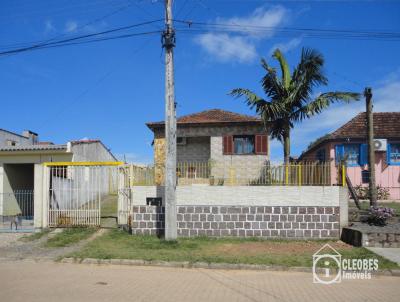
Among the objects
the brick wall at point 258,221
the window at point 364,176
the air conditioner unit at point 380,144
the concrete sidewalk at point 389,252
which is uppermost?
the air conditioner unit at point 380,144

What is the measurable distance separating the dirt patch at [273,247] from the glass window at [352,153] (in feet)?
41.9

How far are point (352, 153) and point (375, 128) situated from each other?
202 centimetres

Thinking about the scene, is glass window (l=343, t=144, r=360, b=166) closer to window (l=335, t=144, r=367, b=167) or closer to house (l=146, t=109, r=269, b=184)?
window (l=335, t=144, r=367, b=167)

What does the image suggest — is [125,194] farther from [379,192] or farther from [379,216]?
[379,192]

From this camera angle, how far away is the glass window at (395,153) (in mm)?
23734

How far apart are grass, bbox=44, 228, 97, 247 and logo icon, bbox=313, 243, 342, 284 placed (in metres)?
7.29

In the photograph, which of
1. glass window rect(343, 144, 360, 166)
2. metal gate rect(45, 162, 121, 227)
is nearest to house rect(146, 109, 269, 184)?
glass window rect(343, 144, 360, 166)

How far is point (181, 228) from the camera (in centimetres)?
1327

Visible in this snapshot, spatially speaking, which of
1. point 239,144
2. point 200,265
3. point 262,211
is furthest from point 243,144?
point 200,265

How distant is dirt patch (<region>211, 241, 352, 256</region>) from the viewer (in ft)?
35.9

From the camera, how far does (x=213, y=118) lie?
80.3ft

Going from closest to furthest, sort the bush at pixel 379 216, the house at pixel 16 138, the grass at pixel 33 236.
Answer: the bush at pixel 379 216 → the grass at pixel 33 236 → the house at pixel 16 138

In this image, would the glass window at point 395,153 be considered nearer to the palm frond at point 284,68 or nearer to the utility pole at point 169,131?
the palm frond at point 284,68

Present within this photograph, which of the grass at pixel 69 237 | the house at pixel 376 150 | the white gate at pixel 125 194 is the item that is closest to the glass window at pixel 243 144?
the house at pixel 376 150
